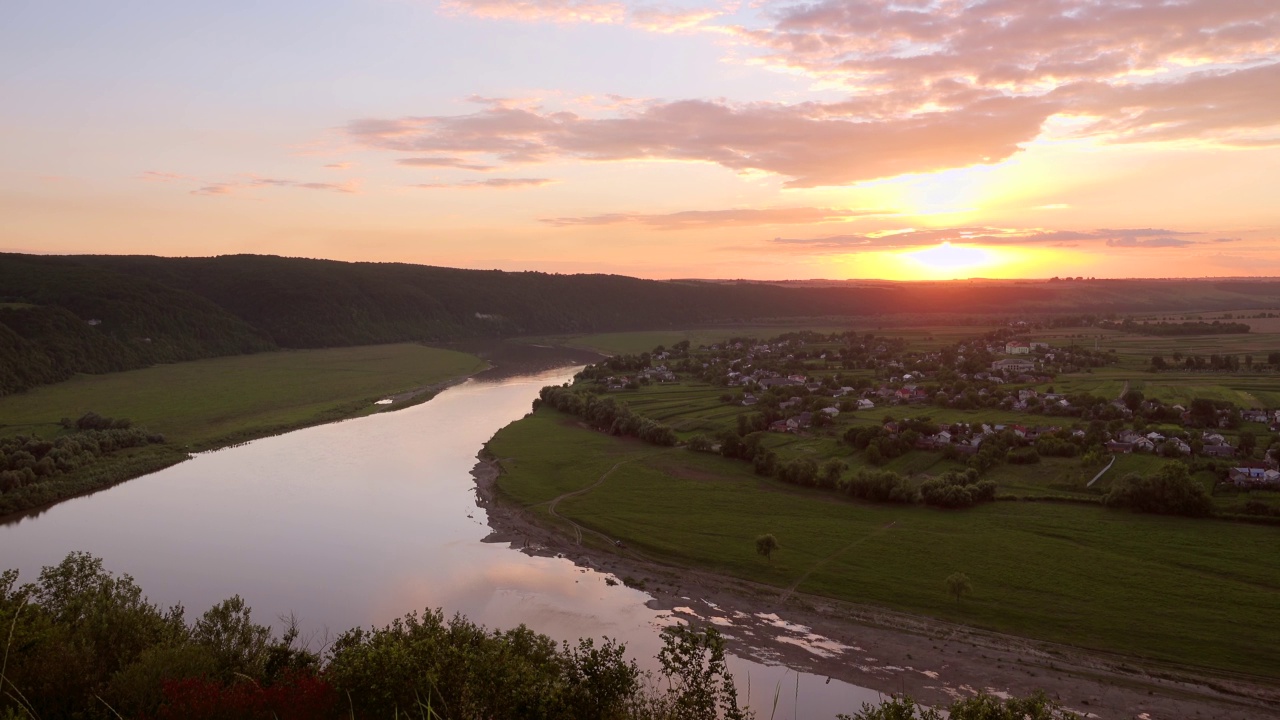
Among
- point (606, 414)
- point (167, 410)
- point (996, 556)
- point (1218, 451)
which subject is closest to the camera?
point (996, 556)

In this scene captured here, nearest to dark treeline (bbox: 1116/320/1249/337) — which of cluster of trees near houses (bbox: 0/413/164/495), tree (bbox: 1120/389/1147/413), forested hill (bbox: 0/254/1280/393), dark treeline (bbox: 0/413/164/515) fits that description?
forested hill (bbox: 0/254/1280/393)

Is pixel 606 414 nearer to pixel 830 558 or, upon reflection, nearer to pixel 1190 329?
pixel 830 558

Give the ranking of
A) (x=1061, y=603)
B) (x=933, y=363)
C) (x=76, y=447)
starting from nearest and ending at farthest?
(x=1061, y=603), (x=76, y=447), (x=933, y=363)

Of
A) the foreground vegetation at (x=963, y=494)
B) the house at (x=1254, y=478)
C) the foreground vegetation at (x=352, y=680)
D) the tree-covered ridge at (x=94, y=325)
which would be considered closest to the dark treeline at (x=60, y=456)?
the tree-covered ridge at (x=94, y=325)

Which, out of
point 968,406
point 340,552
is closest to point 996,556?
point 340,552

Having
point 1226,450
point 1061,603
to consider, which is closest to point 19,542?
point 1061,603

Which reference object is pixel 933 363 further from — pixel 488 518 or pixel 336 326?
pixel 336 326

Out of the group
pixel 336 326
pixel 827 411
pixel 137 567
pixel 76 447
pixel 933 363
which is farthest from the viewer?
pixel 336 326

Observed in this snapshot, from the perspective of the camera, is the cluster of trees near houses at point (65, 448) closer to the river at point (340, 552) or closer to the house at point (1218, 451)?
the river at point (340, 552)
